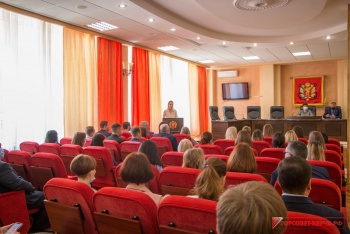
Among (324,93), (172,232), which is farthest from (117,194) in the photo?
(324,93)

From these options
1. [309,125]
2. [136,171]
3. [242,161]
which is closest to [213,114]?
[309,125]

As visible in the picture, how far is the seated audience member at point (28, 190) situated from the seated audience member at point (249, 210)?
93.9 inches

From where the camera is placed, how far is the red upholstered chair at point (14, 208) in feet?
8.45

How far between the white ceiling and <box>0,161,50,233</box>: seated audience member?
391cm

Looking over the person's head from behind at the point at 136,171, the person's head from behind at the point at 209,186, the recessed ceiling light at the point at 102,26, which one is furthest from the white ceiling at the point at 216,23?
the person's head from behind at the point at 209,186

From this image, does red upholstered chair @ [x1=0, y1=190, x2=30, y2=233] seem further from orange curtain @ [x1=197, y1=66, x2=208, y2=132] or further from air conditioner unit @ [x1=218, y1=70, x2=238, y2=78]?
air conditioner unit @ [x1=218, y1=70, x2=238, y2=78]

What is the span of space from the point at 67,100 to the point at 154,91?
3641 mm

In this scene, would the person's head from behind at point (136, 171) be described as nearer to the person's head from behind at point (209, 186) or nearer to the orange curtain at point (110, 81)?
the person's head from behind at point (209, 186)

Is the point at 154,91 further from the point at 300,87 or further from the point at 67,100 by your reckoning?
the point at 300,87

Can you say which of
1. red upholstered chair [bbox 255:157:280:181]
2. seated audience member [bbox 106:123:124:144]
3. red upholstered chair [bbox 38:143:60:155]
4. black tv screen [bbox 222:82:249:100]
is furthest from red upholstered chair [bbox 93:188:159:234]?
black tv screen [bbox 222:82:249:100]

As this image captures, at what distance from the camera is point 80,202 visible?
6.51 feet

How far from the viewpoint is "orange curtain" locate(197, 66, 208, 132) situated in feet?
44.5

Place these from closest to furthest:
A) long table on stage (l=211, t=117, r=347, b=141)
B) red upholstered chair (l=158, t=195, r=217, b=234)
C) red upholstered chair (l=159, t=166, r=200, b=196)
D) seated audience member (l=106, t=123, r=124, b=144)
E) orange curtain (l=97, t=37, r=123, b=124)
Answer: red upholstered chair (l=158, t=195, r=217, b=234) → red upholstered chair (l=159, t=166, r=200, b=196) → seated audience member (l=106, t=123, r=124, b=144) → orange curtain (l=97, t=37, r=123, b=124) → long table on stage (l=211, t=117, r=347, b=141)

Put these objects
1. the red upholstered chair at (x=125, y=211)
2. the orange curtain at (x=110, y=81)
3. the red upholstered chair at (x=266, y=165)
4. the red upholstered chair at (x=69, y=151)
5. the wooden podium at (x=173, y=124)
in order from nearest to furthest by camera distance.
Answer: the red upholstered chair at (x=125, y=211) < the red upholstered chair at (x=266, y=165) < the red upholstered chair at (x=69, y=151) < the orange curtain at (x=110, y=81) < the wooden podium at (x=173, y=124)
